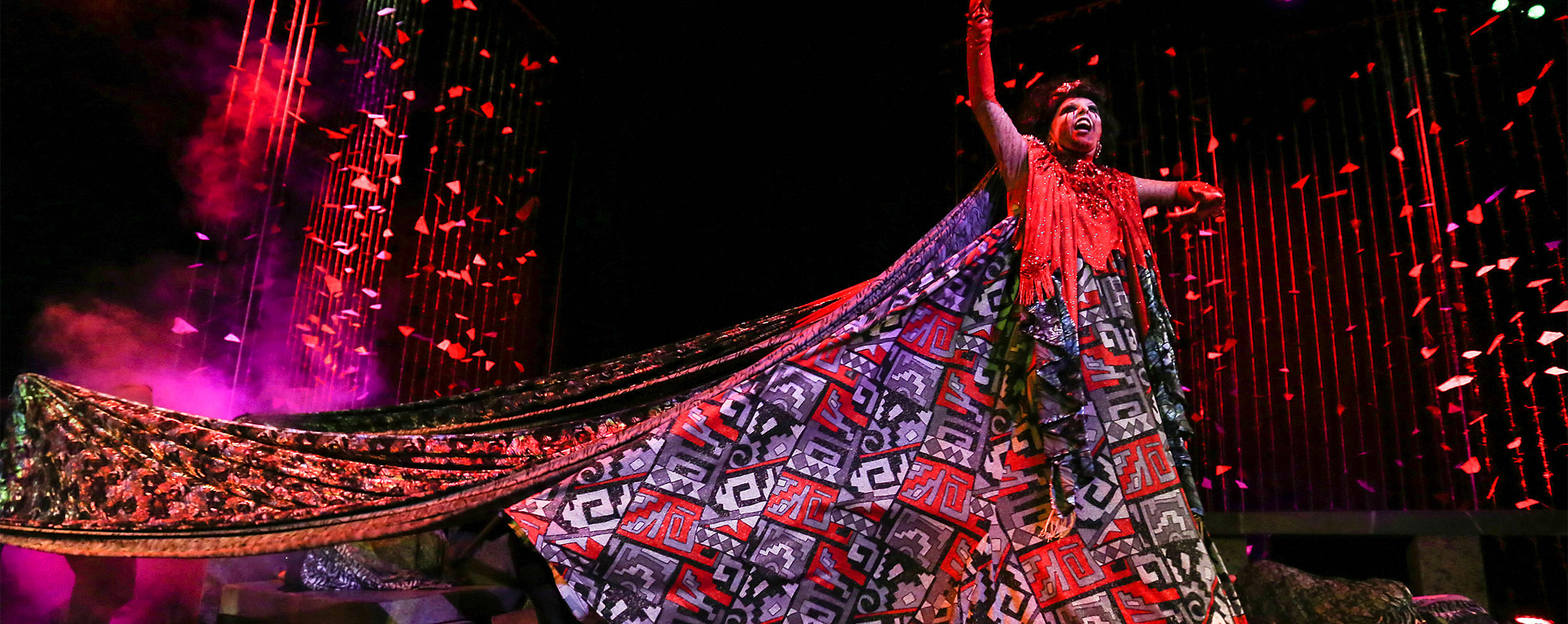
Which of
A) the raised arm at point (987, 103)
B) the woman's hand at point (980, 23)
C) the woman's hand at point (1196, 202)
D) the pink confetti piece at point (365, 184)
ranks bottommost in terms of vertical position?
the woman's hand at point (1196, 202)

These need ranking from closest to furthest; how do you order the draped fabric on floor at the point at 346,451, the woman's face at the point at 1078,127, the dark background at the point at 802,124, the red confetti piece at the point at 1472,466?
the draped fabric on floor at the point at 346,451
the woman's face at the point at 1078,127
the red confetti piece at the point at 1472,466
the dark background at the point at 802,124

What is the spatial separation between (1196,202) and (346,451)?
2239 millimetres

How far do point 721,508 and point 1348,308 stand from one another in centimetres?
374

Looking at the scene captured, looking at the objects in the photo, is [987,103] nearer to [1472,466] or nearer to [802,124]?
[802,124]

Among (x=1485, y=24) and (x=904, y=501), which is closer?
(x=904, y=501)

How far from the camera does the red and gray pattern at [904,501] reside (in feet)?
5.68

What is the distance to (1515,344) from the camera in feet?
12.3

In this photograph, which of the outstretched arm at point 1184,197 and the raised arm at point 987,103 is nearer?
the raised arm at point 987,103

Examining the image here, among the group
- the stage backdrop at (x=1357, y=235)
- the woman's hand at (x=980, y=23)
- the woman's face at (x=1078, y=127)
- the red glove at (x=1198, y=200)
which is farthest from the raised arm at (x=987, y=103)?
the stage backdrop at (x=1357, y=235)

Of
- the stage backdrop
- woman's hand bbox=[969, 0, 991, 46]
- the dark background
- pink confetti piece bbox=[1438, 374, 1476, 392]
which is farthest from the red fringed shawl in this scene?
pink confetti piece bbox=[1438, 374, 1476, 392]

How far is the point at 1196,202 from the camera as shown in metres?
2.32

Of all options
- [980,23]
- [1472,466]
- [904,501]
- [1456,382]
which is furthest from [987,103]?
[1472,466]

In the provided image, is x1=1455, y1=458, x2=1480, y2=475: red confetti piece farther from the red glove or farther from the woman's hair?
the woman's hair

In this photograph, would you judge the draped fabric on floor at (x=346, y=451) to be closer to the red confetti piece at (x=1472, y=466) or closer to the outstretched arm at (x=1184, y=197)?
the outstretched arm at (x=1184, y=197)
